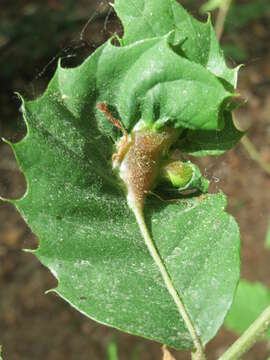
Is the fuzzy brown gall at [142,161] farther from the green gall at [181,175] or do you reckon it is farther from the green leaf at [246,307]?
the green leaf at [246,307]

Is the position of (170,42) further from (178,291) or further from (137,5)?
(178,291)

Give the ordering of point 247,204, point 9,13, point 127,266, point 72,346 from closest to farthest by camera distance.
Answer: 1. point 127,266
2. point 72,346
3. point 247,204
4. point 9,13

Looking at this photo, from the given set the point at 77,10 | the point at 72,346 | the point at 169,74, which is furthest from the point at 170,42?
the point at 77,10

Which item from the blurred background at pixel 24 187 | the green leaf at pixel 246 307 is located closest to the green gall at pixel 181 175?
the green leaf at pixel 246 307

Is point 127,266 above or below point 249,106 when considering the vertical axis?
above

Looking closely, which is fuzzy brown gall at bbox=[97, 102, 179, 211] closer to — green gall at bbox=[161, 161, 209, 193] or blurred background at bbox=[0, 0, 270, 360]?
green gall at bbox=[161, 161, 209, 193]

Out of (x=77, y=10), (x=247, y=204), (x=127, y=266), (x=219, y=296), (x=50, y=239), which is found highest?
(x=50, y=239)

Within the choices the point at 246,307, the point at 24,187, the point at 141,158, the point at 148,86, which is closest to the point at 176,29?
the point at 148,86
